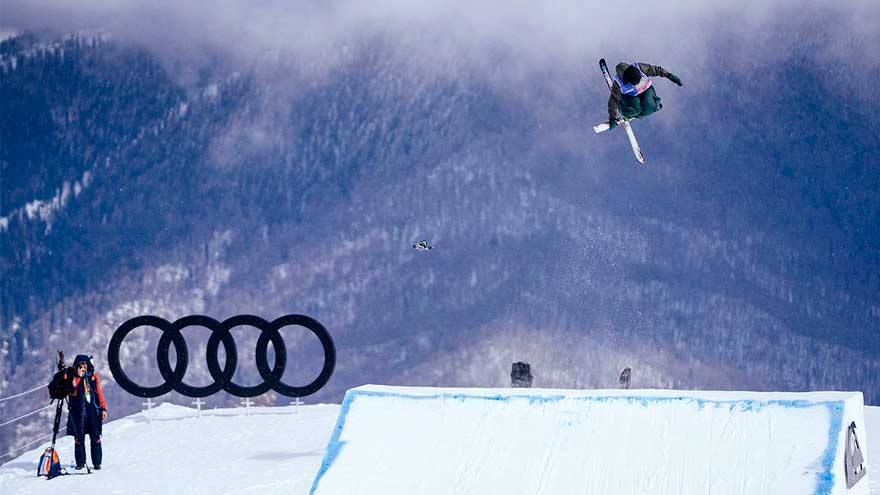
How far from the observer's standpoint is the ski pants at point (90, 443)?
1698 cm

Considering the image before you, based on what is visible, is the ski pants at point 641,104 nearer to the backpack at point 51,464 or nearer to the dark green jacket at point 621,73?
the dark green jacket at point 621,73

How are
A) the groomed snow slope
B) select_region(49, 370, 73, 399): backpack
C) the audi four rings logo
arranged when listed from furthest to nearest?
1. the audi four rings logo
2. the groomed snow slope
3. select_region(49, 370, 73, 399): backpack

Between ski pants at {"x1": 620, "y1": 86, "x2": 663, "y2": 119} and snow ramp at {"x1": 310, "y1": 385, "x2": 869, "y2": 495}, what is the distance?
5195 millimetres

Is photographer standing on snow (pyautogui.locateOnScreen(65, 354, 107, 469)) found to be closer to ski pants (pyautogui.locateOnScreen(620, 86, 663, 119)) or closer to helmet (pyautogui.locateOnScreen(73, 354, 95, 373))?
helmet (pyautogui.locateOnScreen(73, 354, 95, 373))

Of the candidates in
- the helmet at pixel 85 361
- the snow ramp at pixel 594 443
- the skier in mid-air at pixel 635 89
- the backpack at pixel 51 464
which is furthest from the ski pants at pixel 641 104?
the backpack at pixel 51 464

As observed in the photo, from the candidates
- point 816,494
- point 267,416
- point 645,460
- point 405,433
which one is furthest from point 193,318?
point 816,494

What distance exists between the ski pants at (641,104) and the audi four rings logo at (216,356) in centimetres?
1022

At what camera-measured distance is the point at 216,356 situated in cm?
2322

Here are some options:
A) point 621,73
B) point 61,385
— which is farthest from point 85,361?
point 621,73

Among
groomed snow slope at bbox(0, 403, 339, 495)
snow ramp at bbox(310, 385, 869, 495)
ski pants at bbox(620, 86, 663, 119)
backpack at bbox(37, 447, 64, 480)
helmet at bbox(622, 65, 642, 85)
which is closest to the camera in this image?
snow ramp at bbox(310, 385, 869, 495)

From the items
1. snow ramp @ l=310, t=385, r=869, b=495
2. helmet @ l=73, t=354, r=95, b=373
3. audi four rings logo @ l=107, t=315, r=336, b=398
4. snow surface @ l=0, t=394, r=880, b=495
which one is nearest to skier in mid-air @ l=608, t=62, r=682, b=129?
snow ramp @ l=310, t=385, r=869, b=495

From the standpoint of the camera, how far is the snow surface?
1666 centimetres

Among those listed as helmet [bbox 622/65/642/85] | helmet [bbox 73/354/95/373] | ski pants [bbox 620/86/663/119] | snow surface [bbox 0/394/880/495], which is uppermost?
helmet [bbox 622/65/642/85]

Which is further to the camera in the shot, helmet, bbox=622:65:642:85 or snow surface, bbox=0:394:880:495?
snow surface, bbox=0:394:880:495
